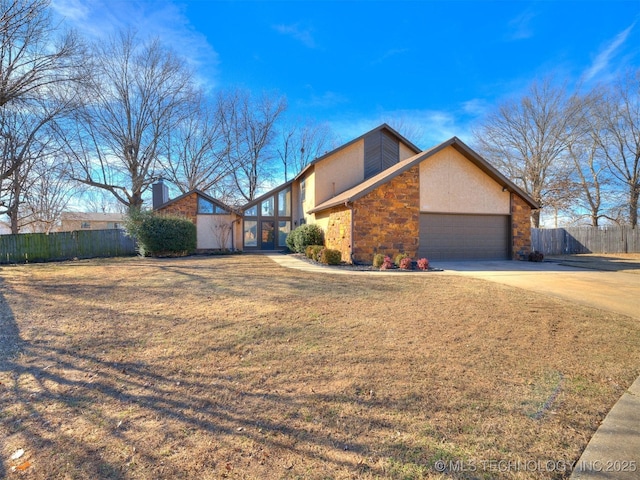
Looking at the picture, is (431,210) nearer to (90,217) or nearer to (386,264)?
(386,264)

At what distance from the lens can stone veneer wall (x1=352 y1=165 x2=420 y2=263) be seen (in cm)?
1229

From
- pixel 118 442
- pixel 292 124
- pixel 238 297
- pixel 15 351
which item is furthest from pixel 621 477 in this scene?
pixel 292 124

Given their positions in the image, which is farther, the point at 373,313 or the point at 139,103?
the point at 139,103

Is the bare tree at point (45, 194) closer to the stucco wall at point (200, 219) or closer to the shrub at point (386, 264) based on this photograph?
the stucco wall at point (200, 219)

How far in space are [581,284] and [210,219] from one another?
61.0 feet

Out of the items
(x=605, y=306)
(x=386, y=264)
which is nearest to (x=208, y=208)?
(x=386, y=264)

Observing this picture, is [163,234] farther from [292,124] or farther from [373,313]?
[292,124]

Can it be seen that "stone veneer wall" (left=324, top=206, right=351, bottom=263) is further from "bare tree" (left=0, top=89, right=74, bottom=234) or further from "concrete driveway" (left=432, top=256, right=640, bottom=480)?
"bare tree" (left=0, top=89, right=74, bottom=234)

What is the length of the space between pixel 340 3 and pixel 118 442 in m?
12.8

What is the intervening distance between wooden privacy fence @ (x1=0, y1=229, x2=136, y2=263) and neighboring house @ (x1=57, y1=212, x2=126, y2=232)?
16783mm

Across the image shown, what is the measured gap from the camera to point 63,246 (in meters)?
16.4

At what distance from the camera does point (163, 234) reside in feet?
53.6

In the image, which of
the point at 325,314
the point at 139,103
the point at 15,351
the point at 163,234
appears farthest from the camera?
the point at 139,103

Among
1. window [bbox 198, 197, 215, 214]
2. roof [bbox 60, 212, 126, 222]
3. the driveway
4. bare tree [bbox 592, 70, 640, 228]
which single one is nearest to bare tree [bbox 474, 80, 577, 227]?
bare tree [bbox 592, 70, 640, 228]
